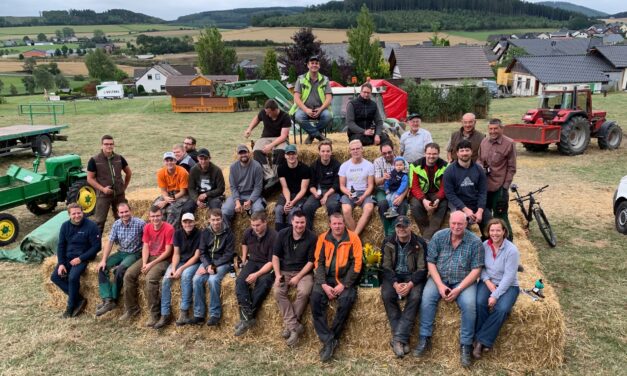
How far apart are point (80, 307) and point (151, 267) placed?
1101 millimetres

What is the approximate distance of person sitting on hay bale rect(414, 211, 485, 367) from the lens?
4.77 m

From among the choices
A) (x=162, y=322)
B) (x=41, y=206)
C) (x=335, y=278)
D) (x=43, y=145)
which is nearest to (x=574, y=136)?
(x=335, y=278)

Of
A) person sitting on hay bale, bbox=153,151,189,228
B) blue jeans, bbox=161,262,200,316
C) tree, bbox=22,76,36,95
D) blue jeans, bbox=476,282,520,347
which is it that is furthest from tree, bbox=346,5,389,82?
tree, bbox=22,76,36,95

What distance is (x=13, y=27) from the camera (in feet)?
513

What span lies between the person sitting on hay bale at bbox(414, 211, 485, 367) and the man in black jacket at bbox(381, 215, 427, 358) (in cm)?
10

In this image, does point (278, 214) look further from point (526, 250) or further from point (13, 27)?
point (13, 27)

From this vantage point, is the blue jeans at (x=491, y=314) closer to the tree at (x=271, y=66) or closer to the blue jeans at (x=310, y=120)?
the blue jeans at (x=310, y=120)

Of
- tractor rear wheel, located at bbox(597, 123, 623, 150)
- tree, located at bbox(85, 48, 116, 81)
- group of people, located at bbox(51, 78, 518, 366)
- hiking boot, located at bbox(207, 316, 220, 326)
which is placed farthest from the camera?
tree, located at bbox(85, 48, 116, 81)

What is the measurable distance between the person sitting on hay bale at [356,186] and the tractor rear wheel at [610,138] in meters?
11.5

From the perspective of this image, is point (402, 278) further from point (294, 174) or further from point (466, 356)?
point (294, 174)

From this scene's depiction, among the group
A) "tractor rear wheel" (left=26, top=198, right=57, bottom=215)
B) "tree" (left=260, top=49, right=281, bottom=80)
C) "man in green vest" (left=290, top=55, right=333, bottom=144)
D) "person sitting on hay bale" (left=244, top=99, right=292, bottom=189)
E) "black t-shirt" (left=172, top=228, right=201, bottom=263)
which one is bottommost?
"tractor rear wheel" (left=26, top=198, right=57, bottom=215)

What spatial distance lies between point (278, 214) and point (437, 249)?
2.36m

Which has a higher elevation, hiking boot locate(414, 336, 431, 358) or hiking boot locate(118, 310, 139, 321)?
hiking boot locate(414, 336, 431, 358)

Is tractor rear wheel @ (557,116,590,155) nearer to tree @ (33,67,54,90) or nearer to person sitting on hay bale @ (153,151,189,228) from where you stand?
person sitting on hay bale @ (153,151,189,228)
